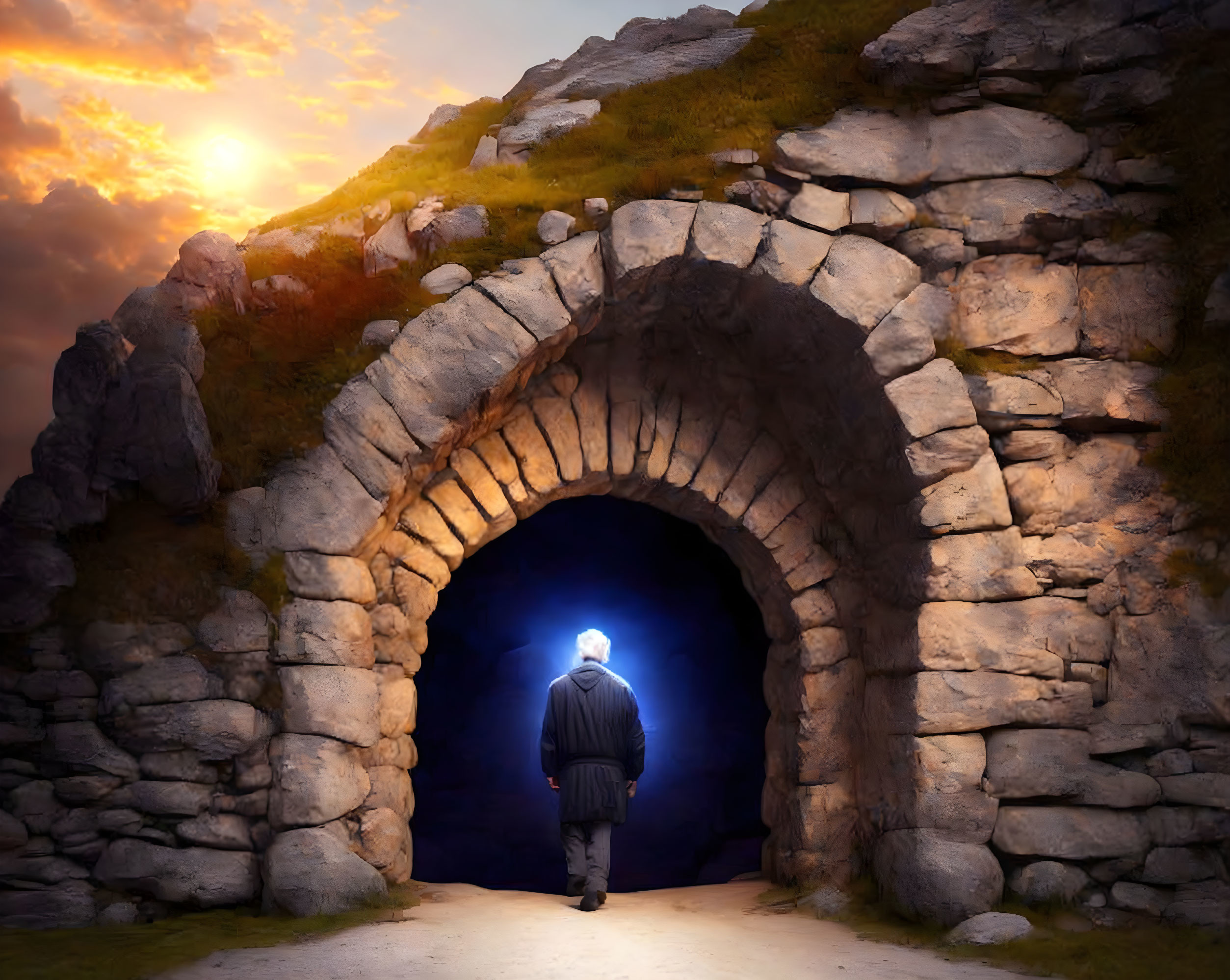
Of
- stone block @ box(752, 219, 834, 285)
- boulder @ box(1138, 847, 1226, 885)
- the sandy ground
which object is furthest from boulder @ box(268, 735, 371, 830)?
boulder @ box(1138, 847, 1226, 885)

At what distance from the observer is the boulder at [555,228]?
4.93 metres

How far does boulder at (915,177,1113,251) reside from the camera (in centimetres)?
498

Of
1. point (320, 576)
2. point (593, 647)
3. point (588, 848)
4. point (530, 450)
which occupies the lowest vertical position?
point (588, 848)

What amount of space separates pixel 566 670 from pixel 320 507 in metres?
6.44

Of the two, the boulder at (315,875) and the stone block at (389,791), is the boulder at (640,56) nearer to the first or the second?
the stone block at (389,791)

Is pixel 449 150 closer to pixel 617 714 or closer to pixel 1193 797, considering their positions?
pixel 617 714

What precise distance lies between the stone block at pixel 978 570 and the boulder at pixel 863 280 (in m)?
1.12

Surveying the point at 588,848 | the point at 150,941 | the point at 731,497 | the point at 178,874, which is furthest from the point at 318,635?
the point at 731,497

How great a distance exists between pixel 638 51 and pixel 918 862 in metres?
4.57

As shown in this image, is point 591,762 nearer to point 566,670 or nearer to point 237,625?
point 237,625

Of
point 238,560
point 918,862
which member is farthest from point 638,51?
point 918,862

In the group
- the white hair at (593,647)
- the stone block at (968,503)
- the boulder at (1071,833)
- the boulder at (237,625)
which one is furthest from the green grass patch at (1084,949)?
the boulder at (237,625)

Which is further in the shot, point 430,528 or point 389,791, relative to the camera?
point 430,528

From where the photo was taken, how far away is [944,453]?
15.4 feet
